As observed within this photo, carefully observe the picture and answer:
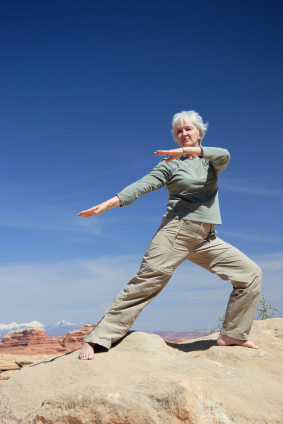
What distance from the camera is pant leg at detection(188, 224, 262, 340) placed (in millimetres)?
3736

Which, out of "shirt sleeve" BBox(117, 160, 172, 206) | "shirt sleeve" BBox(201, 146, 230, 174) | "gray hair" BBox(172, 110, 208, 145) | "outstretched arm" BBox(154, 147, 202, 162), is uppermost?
"gray hair" BBox(172, 110, 208, 145)

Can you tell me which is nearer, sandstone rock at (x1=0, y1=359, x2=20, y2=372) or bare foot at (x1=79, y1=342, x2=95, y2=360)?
bare foot at (x1=79, y1=342, x2=95, y2=360)

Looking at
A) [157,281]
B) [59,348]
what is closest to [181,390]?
[157,281]

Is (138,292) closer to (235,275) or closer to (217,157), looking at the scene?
(235,275)

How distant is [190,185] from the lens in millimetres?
3783

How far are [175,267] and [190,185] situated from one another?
3.20 feet

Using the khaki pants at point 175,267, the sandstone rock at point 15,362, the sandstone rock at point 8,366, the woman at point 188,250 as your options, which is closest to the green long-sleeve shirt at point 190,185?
the woman at point 188,250

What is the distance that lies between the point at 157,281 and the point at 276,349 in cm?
180

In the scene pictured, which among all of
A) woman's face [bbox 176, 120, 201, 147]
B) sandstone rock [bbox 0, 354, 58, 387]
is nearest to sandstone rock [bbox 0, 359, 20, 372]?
sandstone rock [bbox 0, 354, 58, 387]

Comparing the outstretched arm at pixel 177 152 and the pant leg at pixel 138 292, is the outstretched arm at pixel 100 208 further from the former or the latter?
the pant leg at pixel 138 292

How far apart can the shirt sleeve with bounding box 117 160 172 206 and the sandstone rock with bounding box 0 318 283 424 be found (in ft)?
5.35

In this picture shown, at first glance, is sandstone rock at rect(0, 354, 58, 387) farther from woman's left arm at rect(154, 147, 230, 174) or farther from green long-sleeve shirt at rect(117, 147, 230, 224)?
woman's left arm at rect(154, 147, 230, 174)

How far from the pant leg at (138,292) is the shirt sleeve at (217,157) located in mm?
916

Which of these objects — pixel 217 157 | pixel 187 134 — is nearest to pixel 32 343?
pixel 187 134
